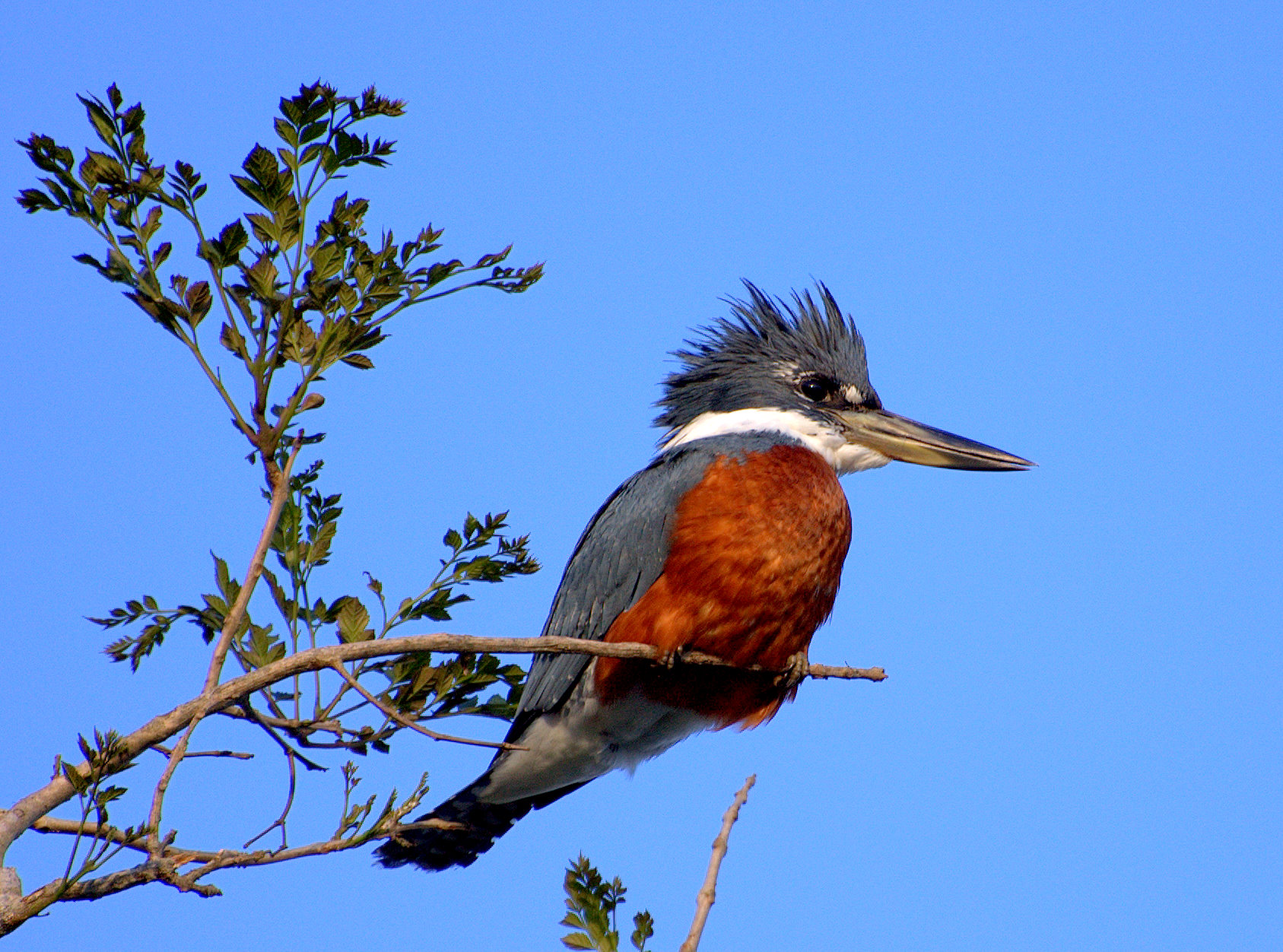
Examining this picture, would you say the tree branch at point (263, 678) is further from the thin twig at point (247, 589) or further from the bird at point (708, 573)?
the bird at point (708, 573)

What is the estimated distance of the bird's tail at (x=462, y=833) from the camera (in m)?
4.70

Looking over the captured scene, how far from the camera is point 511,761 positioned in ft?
15.3

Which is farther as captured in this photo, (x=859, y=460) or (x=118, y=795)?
(x=859, y=460)

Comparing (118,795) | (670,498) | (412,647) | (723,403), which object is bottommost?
(118,795)

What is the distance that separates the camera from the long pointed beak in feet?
16.7

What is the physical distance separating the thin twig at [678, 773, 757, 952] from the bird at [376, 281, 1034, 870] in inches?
53.3

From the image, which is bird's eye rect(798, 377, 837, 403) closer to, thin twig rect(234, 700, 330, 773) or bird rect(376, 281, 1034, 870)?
bird rect(376, 281, 1034, 870)

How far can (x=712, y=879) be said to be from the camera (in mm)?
2506

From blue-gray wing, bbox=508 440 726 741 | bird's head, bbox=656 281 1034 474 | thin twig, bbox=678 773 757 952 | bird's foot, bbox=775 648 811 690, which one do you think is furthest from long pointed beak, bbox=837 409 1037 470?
thin twig, bbox=678 773 757 952

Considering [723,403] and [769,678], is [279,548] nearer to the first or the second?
[769,678]

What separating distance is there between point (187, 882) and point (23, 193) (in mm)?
1728

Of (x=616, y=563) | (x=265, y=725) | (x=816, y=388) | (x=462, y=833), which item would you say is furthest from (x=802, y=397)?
(x=265, y=725)

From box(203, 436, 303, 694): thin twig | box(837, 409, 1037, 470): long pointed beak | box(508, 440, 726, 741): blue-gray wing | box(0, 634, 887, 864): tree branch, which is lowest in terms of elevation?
box(0, 634, 887, 864): tree branch

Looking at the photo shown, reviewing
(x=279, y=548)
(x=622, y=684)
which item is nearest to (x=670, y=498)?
(x=622, y=684)
